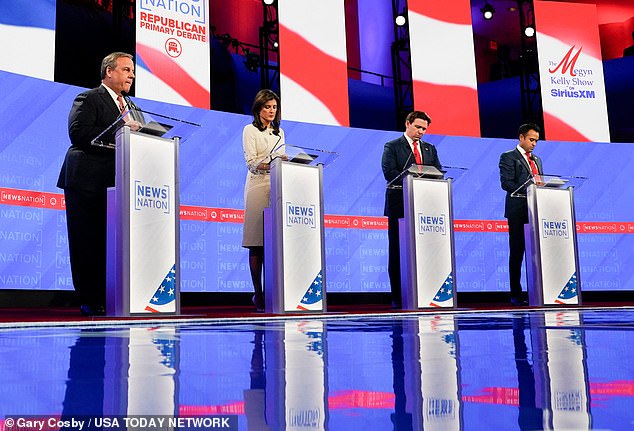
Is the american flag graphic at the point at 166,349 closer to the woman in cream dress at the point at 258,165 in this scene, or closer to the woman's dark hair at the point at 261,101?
the woman in cream dress at the point at 258,165

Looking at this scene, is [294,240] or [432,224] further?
[432,224]

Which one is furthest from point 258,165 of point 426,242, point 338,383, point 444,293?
point 338,383

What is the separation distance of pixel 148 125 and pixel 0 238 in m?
2.37

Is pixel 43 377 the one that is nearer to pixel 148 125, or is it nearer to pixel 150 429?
pixel 150 429

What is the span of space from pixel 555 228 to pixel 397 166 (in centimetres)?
133

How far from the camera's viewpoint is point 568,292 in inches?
199

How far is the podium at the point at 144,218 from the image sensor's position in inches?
120

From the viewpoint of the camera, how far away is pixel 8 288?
495cm

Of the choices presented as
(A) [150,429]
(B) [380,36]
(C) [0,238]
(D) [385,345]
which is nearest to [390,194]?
(C) [0,238]

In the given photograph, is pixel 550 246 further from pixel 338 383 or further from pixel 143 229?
pixel 338 383

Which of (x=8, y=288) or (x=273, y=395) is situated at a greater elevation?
(x=8, y=288)

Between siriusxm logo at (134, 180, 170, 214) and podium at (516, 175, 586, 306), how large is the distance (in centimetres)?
288

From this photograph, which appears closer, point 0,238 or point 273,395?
point 273,395

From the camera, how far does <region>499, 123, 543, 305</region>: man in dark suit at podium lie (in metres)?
5.37
